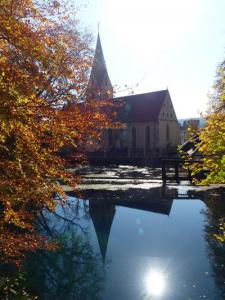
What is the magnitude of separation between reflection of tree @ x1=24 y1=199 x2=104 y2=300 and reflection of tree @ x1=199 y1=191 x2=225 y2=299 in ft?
10.5

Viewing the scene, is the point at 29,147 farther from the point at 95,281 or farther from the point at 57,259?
the point at 57,259

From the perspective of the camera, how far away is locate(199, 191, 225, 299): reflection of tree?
8.74 meters

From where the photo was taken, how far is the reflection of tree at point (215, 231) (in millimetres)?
8742

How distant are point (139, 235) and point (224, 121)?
318 inches

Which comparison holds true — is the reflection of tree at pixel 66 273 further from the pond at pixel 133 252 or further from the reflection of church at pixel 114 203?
the reflection of church at pixel 114 203

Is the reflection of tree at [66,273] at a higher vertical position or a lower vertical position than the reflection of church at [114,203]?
lower

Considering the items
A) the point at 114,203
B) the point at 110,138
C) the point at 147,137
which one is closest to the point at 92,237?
the point at 114,203

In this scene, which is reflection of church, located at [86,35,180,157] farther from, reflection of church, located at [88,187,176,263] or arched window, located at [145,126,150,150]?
reflection of church, located at [88,187,176,263]

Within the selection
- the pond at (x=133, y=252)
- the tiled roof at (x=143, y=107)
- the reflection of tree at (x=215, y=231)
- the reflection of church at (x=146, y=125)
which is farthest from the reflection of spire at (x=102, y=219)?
the tiled roof at (x=143, y=107)

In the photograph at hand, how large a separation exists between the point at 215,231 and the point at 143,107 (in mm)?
55703

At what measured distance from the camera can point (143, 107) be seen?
66.9 m

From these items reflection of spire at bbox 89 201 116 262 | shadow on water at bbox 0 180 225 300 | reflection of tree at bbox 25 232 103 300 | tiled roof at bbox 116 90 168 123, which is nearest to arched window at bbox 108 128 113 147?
tiled roof at bbox 116 90 168 123

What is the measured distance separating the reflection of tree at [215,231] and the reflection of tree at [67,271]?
321cm

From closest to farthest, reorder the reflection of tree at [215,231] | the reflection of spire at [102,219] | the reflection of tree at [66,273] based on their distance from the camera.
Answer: the reflection of tree at [66,273]
the reflection of tree at [215,231]
the reflection of spire at [102,219]
